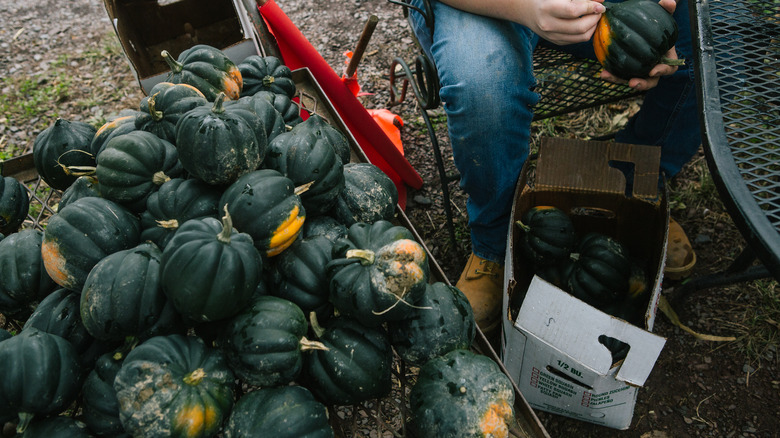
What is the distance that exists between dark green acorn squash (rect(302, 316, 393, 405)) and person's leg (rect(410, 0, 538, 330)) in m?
1.01

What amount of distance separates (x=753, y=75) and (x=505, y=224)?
115cm

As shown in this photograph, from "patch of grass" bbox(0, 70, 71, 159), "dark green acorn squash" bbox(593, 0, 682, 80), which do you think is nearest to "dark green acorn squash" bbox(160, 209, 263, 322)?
"dark green acorn squash" bbox(593, 0, 682, 80)

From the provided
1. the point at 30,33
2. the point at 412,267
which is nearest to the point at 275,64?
the point at 412,267

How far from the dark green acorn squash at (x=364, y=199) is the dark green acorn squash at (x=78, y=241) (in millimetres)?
690

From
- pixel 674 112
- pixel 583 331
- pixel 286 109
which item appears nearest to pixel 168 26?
pixel 286 109

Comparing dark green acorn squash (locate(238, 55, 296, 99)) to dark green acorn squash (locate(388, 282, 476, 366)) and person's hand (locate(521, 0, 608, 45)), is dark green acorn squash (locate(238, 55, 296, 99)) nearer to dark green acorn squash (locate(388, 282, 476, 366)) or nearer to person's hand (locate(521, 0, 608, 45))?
person's hand (locate(521, 0, 608, 45))

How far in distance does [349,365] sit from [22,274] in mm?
1042

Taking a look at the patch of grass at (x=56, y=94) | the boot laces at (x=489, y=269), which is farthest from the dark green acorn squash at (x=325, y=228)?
the patch of grass at (x=56, y=94)

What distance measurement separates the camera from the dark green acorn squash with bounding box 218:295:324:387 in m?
1.27

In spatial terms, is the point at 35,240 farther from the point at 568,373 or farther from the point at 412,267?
the point at 568,373

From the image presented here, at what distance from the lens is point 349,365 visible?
52.8 inches

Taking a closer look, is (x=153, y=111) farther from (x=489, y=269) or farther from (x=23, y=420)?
(x=489, y=269)

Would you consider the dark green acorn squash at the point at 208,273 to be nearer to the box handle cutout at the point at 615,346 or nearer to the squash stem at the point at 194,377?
the squash stem at the point at 194,377

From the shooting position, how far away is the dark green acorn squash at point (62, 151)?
1827mm
